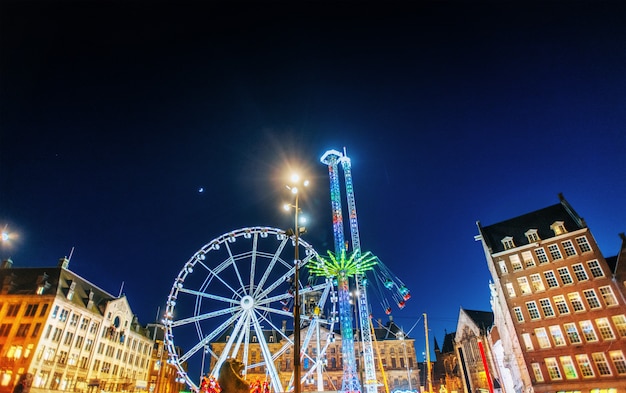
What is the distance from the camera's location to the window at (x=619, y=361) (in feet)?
113

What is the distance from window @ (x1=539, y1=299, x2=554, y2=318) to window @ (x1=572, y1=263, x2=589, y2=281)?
13.7 feet

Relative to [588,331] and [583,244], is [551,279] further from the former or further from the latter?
[588,331]

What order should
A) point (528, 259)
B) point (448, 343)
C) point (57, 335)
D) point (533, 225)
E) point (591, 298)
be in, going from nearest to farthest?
1. point (591, 298)
2. point (528, 259)
3. point (533, 225)
4. point (57, 335)
5. point (448, 343)

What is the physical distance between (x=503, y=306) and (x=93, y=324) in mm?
61468

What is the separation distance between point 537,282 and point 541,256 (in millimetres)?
3204

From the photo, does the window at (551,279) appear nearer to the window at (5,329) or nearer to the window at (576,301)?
the window at (576,301)

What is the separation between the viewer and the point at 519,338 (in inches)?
1614

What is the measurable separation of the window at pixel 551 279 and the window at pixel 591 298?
110 inches

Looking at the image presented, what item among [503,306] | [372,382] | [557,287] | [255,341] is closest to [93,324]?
[255,341]

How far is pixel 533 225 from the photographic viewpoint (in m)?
46.5

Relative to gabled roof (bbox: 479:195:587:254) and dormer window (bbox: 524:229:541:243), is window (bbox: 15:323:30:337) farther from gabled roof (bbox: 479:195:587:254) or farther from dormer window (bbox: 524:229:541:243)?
dormer window (bbox: 524:229:541:243)

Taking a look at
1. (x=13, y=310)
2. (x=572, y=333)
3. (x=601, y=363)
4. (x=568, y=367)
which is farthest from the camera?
(x=13, y=310)

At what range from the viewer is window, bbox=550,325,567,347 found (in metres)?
38.3

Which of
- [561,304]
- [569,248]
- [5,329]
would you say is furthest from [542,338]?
[5,329]
